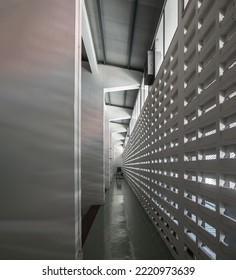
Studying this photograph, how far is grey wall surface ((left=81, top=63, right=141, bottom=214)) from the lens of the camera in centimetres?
799

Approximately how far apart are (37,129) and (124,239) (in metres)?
2.44

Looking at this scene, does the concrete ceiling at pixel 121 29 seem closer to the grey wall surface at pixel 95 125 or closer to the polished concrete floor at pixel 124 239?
the grey wall surface at pixel 95 125

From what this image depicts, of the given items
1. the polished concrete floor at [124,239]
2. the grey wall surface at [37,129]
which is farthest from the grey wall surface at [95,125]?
the grey wall surface at [37,129]

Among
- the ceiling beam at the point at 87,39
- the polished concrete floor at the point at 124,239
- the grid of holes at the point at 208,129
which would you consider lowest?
the polished concrete floor at the point at 124,239

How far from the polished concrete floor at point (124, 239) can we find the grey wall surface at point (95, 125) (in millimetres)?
1851

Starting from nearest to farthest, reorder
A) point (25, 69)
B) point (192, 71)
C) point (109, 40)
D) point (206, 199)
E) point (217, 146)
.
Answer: point (217, 146), point (206, 199), point (192, 71), point (25, 69), point (109, 40)

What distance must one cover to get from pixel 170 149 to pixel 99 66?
5749 millimetres

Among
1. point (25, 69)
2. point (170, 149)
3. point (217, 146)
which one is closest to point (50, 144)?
point (25, 69)

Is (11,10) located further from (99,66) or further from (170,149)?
(99,66)

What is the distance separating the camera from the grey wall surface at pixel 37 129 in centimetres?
290

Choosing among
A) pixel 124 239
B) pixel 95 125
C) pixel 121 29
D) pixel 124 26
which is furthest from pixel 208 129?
pixel 95 125

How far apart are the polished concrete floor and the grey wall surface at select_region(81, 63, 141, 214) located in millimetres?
1851

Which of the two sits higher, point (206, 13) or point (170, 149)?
point (206, 13)

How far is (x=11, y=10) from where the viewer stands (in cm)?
303
